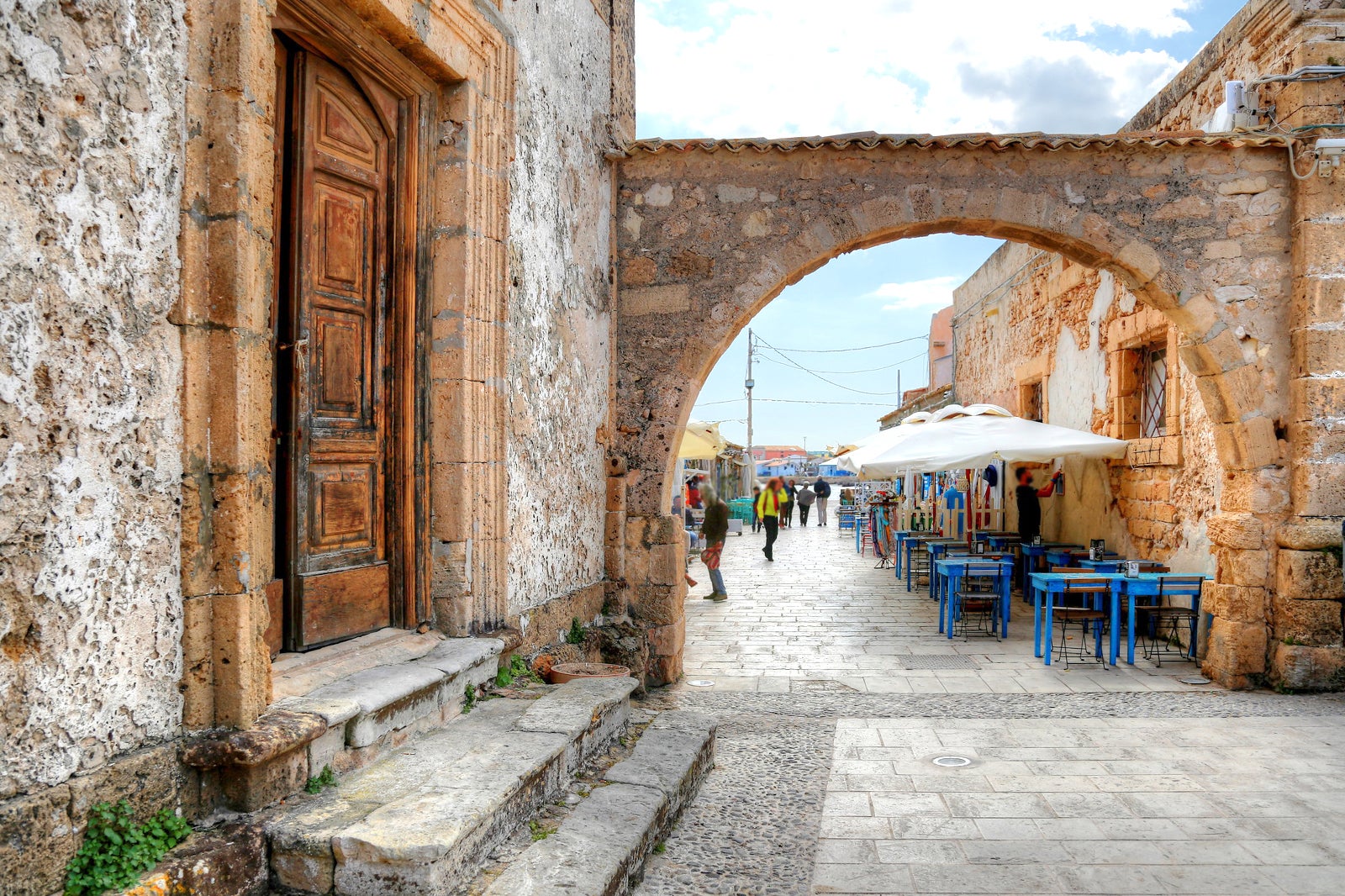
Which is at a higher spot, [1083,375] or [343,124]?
[343,124]

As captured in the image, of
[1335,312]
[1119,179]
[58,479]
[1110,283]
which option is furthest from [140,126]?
[1110,283]

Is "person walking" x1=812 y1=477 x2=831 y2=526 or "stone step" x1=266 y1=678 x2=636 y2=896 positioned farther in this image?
"person walking" x1=812 y1=477 x2=831 y2=526

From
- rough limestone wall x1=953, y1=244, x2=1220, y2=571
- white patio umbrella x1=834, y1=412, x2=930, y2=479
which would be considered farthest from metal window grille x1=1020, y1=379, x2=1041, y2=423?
white patio umbrella x1=834, y1=412, x2=930, y2=479

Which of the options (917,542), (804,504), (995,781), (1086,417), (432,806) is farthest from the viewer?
(804,504)

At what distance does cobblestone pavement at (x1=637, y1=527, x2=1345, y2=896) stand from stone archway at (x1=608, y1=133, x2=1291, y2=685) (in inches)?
36.5

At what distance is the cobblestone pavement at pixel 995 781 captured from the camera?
3.18 meters

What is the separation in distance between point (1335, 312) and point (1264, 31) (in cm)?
215

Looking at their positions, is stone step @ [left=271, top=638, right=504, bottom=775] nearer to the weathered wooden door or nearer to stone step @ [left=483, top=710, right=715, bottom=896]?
the weathered wooden door

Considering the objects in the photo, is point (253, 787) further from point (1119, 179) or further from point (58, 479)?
point (1119, 179)

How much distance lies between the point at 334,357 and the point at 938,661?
5.21m

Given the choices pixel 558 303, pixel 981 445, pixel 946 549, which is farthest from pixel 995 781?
pixel 946 549

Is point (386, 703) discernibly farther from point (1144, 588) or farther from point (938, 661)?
point (1144, 588)

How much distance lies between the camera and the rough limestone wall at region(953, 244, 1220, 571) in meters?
7.41

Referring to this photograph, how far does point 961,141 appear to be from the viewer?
5.91 metres
